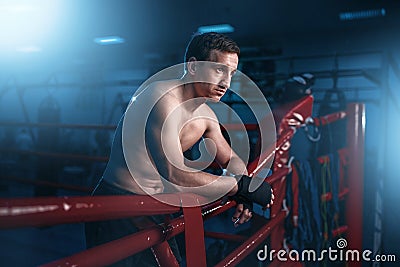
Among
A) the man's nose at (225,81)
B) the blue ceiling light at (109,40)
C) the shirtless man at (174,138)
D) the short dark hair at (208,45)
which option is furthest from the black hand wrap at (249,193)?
the blue ceiling light at (109,40)

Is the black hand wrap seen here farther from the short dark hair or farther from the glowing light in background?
the glowing light in background

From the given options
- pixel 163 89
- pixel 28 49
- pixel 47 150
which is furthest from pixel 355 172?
pixel 28 49

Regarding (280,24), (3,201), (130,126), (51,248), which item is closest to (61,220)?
(3,201)

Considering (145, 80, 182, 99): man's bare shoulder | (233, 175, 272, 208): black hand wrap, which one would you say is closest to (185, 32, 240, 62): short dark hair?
(145, 80, 182, 99): man's bare shoulder

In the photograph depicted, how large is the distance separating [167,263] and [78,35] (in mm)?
8050

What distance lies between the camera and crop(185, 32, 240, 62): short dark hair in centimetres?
137

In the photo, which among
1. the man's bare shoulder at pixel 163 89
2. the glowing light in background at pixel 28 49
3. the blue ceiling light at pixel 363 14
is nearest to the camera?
the man's bare shoulder at pixel 163 89

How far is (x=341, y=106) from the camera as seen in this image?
6129 millimetres

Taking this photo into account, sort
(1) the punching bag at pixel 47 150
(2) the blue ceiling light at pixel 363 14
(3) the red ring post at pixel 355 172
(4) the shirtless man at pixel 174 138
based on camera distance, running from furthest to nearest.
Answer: (2) the blue ceiling light at pixel 363 14 → (1) the punching bag at pixel 47 150 → (3) the red ring post at pixel 355 172 → (4) the shirtless man at pixel 174 138

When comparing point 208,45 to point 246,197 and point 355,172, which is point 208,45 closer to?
point 246,197

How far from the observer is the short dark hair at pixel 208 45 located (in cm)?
137

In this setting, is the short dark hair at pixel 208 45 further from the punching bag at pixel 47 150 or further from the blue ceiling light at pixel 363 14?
the blue ceiling light at pixel 363 14

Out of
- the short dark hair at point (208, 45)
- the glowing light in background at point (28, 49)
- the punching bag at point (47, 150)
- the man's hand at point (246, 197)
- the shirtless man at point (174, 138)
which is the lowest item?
the punching bag at point (47, 150)

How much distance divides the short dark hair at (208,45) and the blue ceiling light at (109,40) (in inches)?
301
